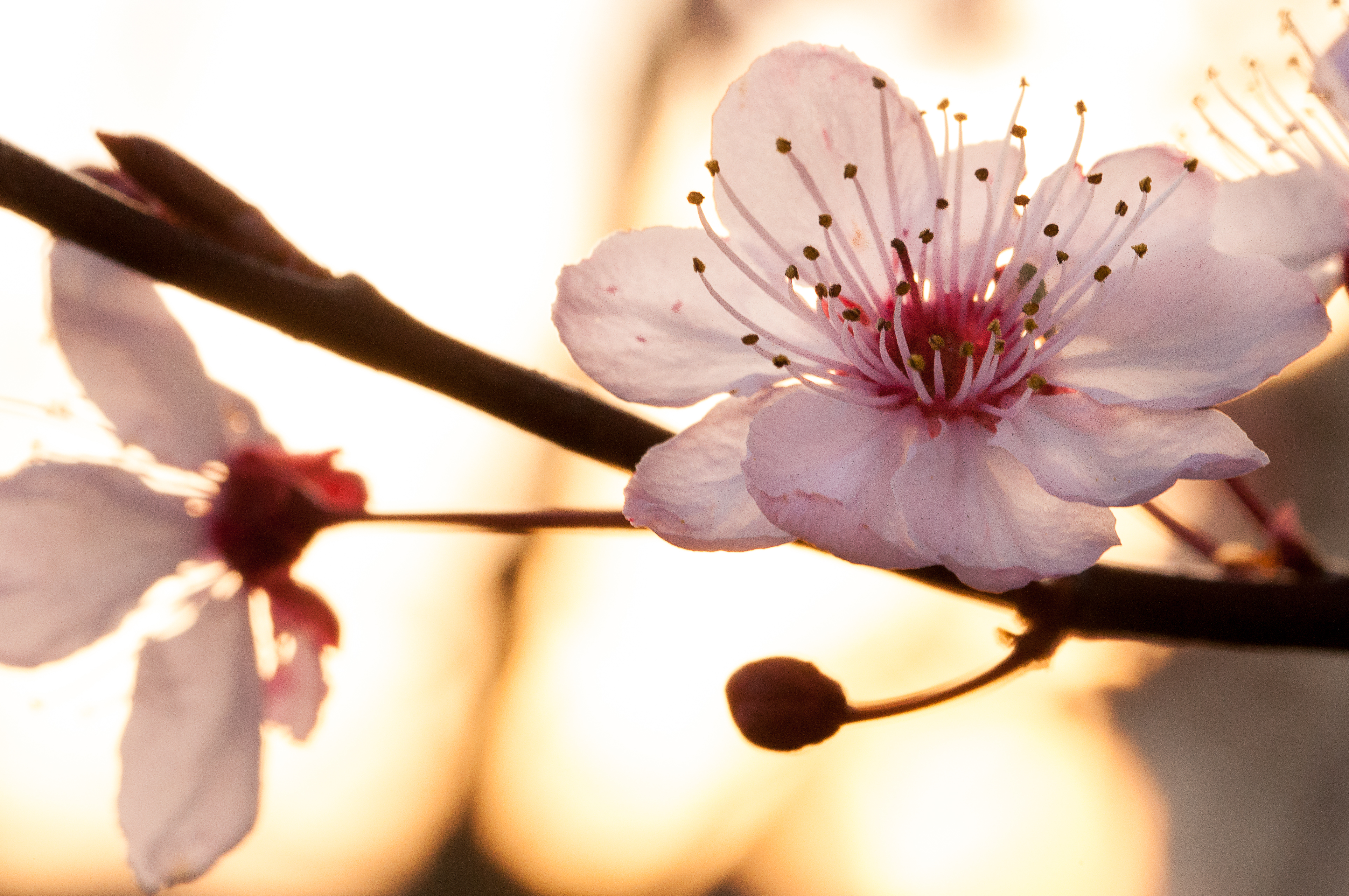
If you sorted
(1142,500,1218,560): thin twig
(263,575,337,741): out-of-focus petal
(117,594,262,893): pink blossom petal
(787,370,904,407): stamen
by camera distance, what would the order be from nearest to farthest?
(787,370,904,407): stamen
(1142,500,1218,560): thin twig
(117,594,262,893): pink blossom petal
(263,575,337,741): out-of-focus petal

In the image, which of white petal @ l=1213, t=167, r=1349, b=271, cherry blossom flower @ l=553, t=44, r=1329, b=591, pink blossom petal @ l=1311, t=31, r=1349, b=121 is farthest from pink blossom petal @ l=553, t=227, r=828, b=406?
Answer: pink blossom petal @ l=1311, t=31, r=1349, b=121

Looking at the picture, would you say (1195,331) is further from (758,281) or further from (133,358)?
(133,358)

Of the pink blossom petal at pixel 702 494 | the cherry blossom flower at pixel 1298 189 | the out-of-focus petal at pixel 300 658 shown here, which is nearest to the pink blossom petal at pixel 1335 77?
the cherry blossom flower at pixel 1298 189

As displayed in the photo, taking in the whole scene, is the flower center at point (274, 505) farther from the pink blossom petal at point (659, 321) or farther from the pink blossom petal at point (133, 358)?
the pink blossom petal at point (659, 321)

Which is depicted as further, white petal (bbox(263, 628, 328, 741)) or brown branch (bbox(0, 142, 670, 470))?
white petal (bbox(263, 628, 328, 741))

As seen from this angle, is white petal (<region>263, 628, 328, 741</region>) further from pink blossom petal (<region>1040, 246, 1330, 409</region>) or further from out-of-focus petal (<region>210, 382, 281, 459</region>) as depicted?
pink blossom petal (<region>1040, 246, 1330, 409</region>)

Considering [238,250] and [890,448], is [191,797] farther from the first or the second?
[890,448]

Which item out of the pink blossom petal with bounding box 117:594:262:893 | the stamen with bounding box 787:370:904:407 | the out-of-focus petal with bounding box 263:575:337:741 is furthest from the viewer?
the out-of-focus petal with bounding box 263:575:337:741
